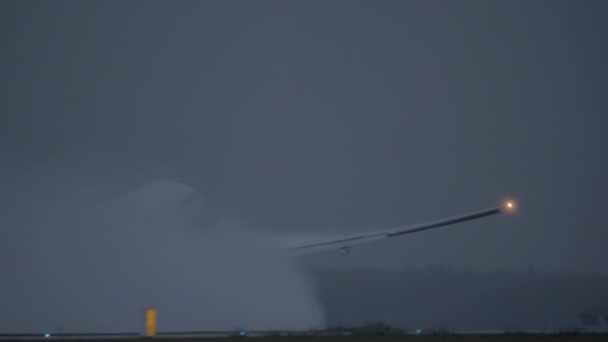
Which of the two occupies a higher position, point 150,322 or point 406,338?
point 150,322

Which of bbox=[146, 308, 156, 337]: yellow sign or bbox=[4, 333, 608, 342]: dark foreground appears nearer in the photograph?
bbox=[4, 333, 608, 342]: dark foreground

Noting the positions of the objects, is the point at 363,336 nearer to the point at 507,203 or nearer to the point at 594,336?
the point at 594,336

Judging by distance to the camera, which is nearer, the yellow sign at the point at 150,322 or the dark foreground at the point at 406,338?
the dark foreground at the point at 406,338

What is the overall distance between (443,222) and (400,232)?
211 centimetres

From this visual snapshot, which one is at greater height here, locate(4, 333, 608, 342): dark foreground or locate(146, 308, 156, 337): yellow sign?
locate(146, 308, 156, 337): yellow sign

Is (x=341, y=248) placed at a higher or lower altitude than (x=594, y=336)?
higher

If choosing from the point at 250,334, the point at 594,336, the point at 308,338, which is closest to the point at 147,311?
the point at 250,334

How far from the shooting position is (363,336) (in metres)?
Answer: 21.1

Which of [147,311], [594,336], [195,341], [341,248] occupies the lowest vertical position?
[594,336]

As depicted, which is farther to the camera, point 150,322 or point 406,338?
point 150,322

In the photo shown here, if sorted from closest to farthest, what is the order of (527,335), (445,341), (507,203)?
1. (445,341)
2. (527,335)
3. (507,203)

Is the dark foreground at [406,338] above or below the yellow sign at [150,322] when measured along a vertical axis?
below

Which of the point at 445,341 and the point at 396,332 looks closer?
the point at 445,341

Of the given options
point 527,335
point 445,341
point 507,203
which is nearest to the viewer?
point 445,341
